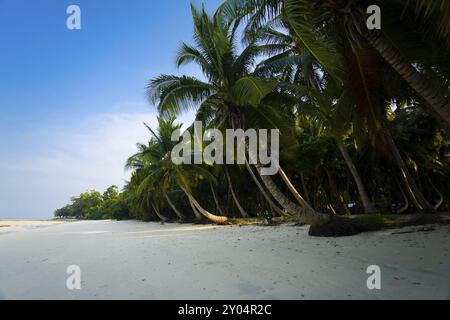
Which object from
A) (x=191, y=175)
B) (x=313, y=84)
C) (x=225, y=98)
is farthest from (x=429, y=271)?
(x=191, y=175)

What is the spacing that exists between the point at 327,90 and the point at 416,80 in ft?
15.0

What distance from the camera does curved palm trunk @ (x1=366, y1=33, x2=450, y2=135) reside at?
5.42 metres

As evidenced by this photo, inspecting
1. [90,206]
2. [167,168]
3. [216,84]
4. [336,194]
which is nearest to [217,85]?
[216,84]

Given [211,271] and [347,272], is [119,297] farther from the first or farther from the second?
[347,272]

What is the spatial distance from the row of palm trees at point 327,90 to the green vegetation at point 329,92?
0.12ft

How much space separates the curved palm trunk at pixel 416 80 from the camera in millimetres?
5422

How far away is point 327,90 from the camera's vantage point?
32.9ft

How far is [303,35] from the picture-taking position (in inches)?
220
